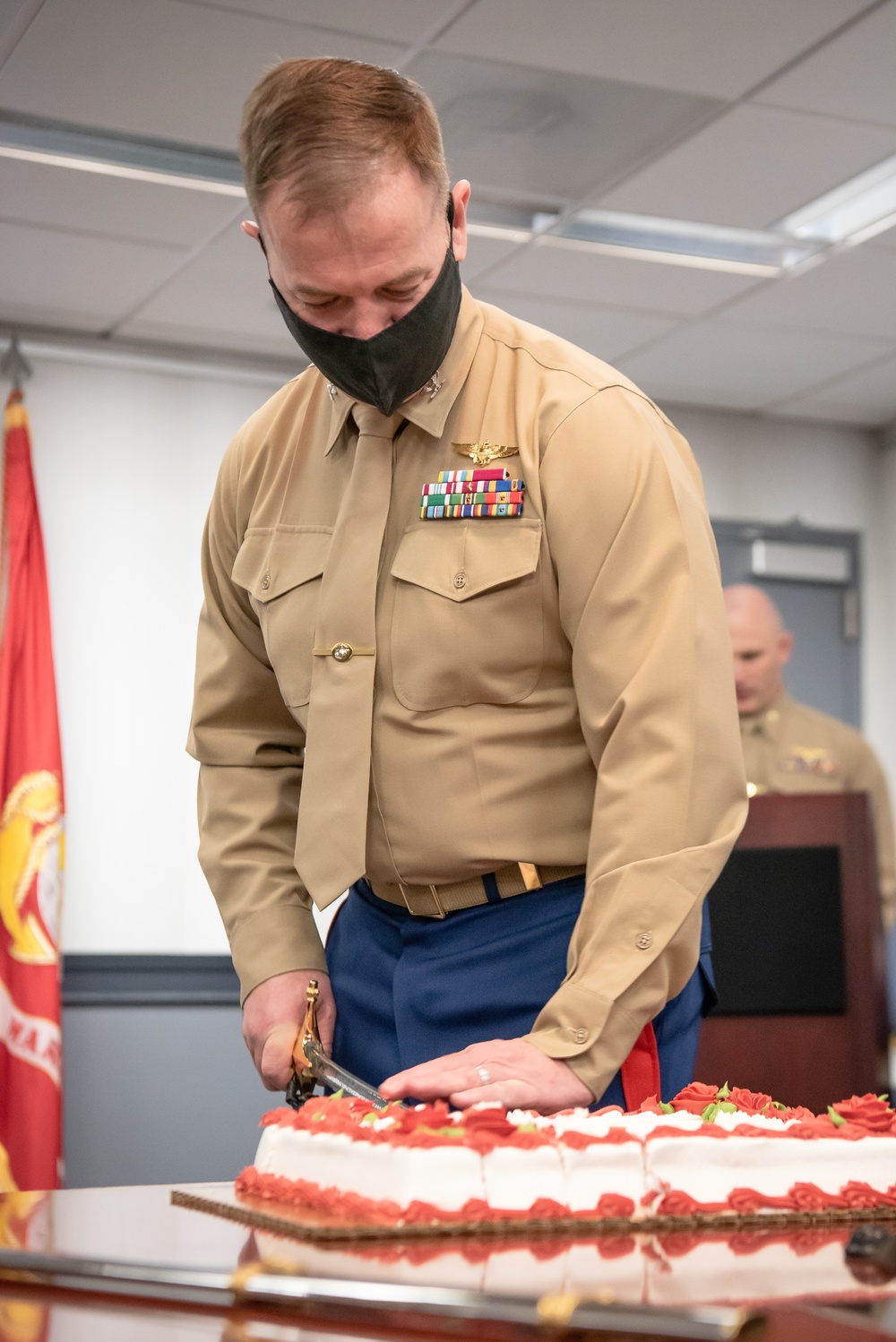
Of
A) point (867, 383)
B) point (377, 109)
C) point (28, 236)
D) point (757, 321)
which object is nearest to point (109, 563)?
point (28, 236)

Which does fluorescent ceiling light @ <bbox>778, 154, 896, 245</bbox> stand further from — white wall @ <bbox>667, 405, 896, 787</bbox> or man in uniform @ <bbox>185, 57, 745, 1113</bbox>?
man in uniform @ <bbox>185, 57, 745, 1113</bbox>

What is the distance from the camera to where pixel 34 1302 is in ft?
2.63

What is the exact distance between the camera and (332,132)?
1307 millimetres

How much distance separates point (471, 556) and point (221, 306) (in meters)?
3.47

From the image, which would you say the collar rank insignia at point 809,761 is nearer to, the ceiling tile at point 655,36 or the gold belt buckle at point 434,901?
the ceiling tile at point 655,36

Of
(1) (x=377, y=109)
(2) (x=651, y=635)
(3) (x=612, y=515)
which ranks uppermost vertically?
(1) (x=377, y=109)

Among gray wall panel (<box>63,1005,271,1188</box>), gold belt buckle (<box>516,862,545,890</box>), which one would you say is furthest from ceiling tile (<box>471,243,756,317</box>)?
gold belt buckle (<box>516,862,545,890</box>)

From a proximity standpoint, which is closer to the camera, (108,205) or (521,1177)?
(521,1177)

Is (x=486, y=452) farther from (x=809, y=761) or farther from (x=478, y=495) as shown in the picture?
(x=809, y=761)

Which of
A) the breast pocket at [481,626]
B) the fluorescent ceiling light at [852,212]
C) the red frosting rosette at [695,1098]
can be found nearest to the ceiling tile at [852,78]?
the fluorescent ceiling light at [852,212]

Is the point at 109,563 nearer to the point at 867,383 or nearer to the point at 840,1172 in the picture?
the point at 867,383

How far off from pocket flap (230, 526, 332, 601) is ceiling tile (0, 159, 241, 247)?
2478 millimetres

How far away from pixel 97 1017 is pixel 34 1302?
4104mm

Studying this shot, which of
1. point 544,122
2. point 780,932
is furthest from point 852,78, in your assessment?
point 780,932
